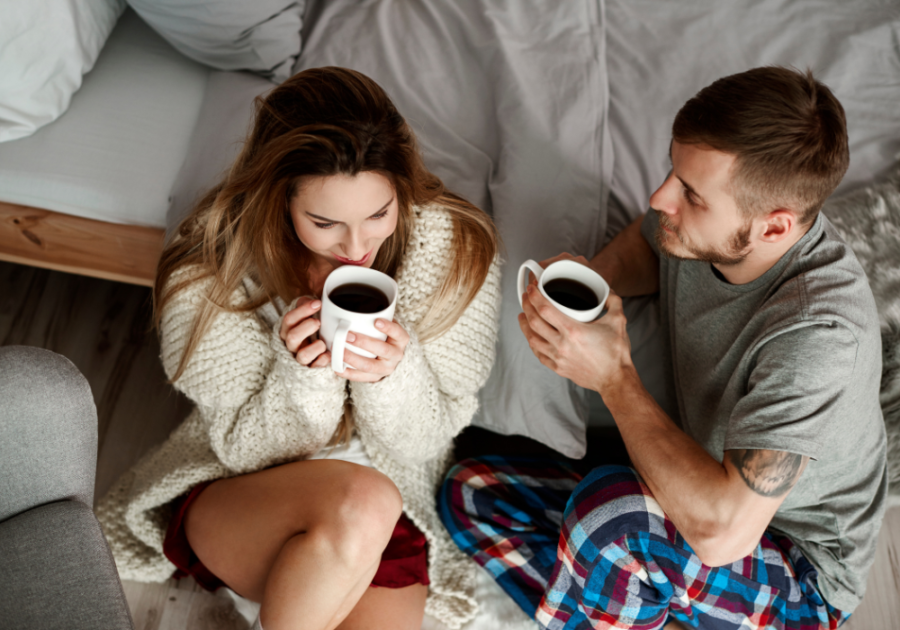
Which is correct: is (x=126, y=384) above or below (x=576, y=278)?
below

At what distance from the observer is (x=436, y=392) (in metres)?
1.20

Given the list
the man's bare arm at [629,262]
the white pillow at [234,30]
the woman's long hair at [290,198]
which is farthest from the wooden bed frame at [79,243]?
the man's bare arm at [629,262]

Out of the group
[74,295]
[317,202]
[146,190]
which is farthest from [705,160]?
[74,295]

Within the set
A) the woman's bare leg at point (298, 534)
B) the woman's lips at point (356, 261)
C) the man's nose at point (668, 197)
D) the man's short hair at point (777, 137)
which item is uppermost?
the man's short hair at point (777, 137)

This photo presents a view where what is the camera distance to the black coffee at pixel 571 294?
1053 mm

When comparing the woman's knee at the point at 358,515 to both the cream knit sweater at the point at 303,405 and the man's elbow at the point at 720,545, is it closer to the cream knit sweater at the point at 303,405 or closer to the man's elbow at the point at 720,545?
the cream knit sweater at the point at 303,405

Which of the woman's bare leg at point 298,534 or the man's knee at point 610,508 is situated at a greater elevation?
the man's knee at point 610,508

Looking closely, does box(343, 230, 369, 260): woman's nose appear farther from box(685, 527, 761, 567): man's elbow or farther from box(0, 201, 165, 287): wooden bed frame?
box(685, 527, 761, 567): man's elbow

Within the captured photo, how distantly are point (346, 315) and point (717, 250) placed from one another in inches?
24.7

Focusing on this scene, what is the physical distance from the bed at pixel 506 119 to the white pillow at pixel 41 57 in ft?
0.15

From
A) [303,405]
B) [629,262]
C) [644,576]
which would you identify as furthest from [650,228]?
[303,405]

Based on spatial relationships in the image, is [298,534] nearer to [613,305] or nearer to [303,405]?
[303,405]

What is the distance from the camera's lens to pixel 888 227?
131 centimetres

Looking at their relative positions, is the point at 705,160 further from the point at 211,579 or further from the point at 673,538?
the point at 211,579
